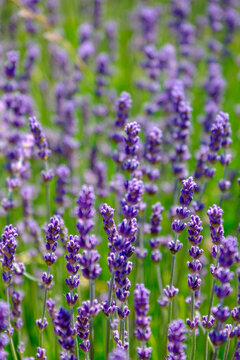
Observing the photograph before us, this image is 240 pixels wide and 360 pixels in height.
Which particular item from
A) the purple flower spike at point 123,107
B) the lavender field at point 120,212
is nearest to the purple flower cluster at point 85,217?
the lavender field at point 120,212

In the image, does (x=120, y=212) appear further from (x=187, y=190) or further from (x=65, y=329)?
(x=65, y=329)

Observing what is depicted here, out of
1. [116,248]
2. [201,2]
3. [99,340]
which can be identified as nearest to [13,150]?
[99,340]

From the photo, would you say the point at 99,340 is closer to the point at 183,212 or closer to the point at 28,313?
the point at 28,313

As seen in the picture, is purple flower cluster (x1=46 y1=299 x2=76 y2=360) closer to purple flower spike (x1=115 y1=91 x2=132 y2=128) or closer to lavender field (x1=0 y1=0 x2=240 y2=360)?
lavender field (x1=0 y1=0 x2=240 y2=360)

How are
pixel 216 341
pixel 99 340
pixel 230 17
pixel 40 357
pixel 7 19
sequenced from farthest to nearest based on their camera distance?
pixel 230 17
pixel 7 19
pixel 99 340
pixel 40 357
pixel 216 341

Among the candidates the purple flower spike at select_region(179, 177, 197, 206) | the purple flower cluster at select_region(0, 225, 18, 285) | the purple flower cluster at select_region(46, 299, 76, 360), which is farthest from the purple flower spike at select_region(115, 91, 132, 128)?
the purple flower cluster at select_region(46, 299, 76, 360)

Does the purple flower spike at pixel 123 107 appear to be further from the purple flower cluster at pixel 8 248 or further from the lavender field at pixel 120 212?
the purple flower cluster at pixel 8 248

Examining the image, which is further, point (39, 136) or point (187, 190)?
point (39, 136)

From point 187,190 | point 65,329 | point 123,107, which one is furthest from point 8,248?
point 123,107
